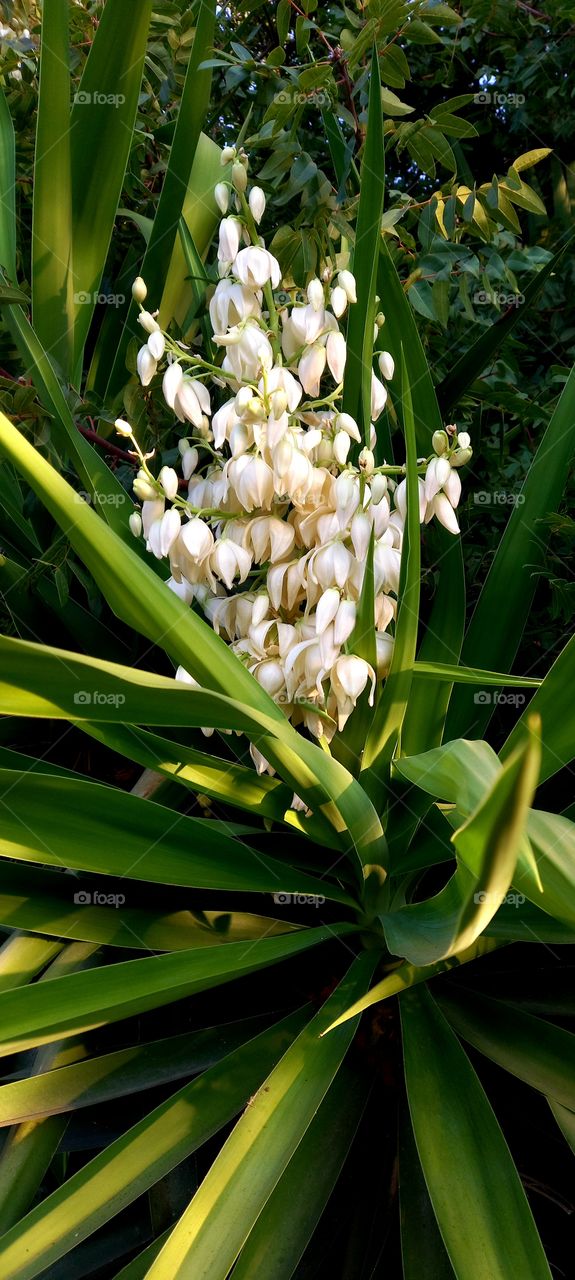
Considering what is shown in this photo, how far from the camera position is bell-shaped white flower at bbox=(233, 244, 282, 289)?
82 cm

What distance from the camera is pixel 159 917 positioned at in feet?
3.19

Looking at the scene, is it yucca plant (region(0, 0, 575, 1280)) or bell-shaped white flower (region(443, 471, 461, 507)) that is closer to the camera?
yucca plant (region(0, 0, 575, 1280))

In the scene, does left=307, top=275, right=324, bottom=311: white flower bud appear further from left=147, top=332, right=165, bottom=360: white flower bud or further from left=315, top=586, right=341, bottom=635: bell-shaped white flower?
left=315, top=586, right=341, bottom=635: bell-shaped white flower

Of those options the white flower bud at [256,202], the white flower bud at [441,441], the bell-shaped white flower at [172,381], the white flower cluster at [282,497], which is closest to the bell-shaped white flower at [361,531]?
the white flower cluster at [282,497]

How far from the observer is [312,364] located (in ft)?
2.78

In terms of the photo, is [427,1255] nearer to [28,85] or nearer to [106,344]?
[106,344]

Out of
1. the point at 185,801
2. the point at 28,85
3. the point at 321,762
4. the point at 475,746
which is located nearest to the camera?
the point at 475,746

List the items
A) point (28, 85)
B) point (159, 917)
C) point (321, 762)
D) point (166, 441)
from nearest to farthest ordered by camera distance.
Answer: point (321, 762), point (159, 917), point (166, 441), point (28, 85)

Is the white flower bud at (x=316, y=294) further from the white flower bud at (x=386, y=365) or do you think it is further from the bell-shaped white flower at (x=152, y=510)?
the bell-shaped white flower at (x=152, y=510)

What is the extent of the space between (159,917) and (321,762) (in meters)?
0.32

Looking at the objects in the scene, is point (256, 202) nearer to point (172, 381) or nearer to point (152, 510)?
point (172, 381)

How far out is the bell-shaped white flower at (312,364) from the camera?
2.78 feet

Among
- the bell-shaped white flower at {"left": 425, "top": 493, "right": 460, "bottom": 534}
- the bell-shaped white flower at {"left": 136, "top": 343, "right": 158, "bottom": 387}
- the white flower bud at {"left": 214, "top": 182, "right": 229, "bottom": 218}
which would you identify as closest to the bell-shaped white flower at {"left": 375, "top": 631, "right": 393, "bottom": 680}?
the bell-shaped white flower at {"left": 425, "top": 493, "right": 460, "bottom": 534}

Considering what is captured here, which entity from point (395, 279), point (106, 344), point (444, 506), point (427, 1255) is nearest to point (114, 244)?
point (106, 344)
